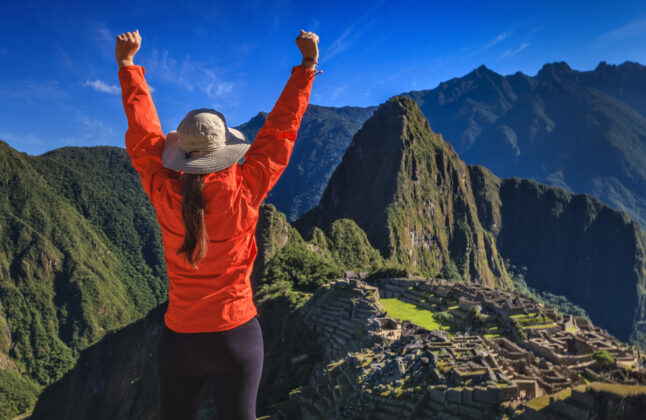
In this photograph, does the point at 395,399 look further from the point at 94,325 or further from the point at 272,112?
the point at 94,325

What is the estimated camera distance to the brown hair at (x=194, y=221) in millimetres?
2219

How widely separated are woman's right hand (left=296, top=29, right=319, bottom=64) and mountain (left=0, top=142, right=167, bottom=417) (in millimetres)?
80266

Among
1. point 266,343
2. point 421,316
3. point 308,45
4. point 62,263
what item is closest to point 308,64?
point 308,45

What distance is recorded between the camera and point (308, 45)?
2682 millimetres

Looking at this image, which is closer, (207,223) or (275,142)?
(207,223)

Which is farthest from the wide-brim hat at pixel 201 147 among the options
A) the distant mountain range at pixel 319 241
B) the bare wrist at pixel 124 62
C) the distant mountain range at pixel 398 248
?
the distant mountain range at pixel 319 241

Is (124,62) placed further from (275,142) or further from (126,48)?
(275,142)

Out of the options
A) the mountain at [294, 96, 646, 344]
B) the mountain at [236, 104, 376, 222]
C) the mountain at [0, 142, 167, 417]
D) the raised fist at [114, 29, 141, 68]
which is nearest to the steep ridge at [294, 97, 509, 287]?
the mountain at [294, 96, 646, 344]

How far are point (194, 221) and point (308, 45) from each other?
52.6 inches

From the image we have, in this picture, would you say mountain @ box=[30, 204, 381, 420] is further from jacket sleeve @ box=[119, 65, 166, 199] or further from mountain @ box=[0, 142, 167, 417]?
jacket sleeve @ box=[119, 65, 166, 199]

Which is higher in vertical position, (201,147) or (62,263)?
(62,263)

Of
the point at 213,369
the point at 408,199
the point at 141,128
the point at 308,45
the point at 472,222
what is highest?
the point at 408,199

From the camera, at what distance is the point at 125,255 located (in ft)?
378

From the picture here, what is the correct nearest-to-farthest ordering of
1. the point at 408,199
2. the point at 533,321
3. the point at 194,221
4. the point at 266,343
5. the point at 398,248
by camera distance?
the point at 194,221 → the point at 533,321 → the point at 266,343 → the point at 398,248 → the point at 408,199
